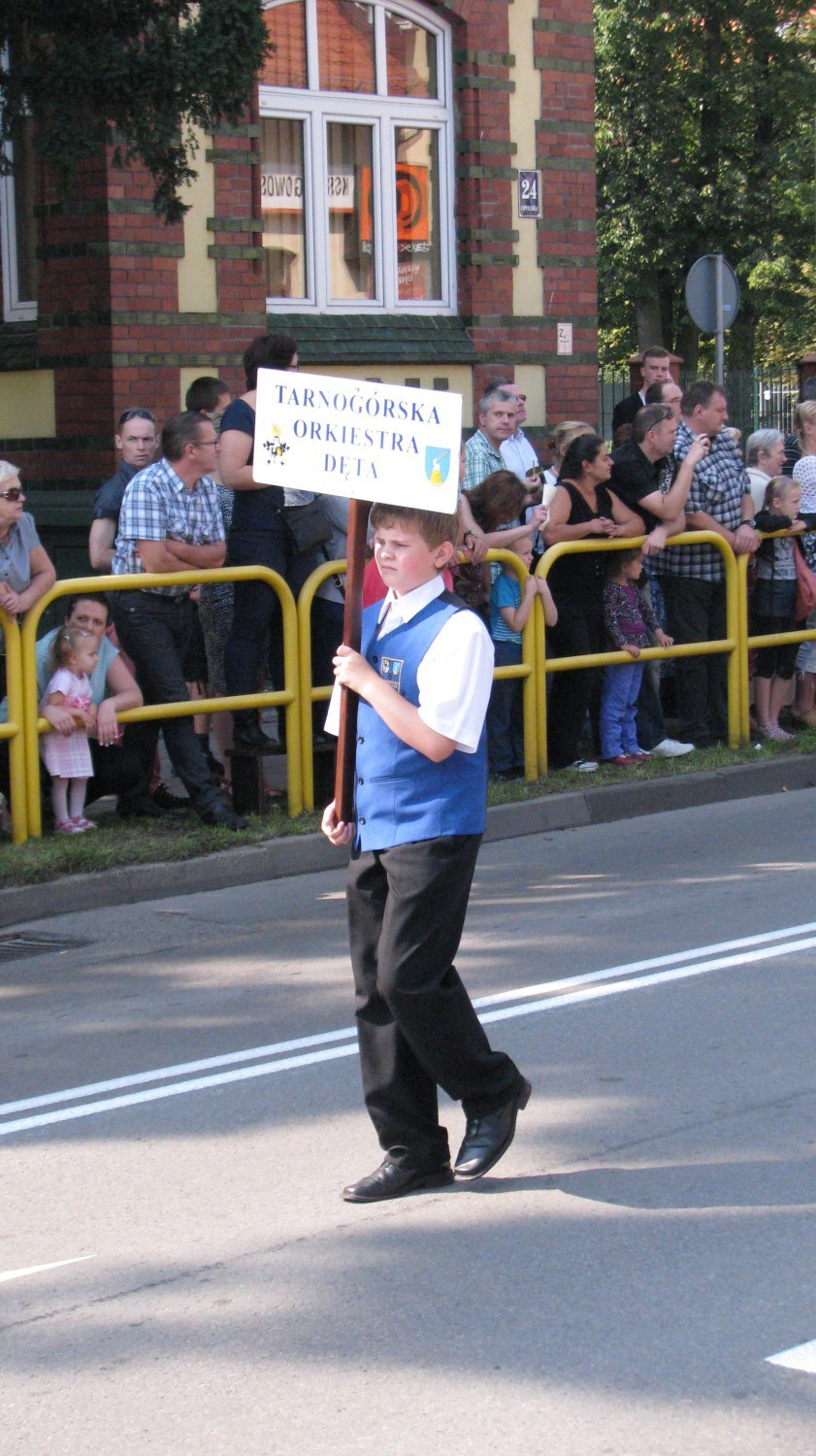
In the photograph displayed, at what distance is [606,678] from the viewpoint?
1077 centimetres

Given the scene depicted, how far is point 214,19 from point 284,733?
12.5ft

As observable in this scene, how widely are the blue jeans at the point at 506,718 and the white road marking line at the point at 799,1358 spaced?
6.63 meters

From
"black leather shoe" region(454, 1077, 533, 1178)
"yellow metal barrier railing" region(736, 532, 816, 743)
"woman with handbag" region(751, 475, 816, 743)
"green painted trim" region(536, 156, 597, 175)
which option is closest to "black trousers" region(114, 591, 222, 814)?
"yellow metal barrier railing" region(736, 532, 816, 743)

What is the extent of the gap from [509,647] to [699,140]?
2888 cm

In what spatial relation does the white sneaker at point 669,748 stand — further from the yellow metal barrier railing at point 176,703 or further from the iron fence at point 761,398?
the iron fence at point 761,398

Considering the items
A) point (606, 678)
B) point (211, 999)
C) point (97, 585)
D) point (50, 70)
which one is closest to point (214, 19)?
point (50, 70)


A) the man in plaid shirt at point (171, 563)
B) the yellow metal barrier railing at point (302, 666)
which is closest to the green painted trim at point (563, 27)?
the yellow metal barrier railing at point (302, 666)

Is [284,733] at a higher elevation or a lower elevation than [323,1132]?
higher

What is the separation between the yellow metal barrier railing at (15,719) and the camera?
849cm

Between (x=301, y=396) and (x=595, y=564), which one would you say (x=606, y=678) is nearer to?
(x=595, y=564)

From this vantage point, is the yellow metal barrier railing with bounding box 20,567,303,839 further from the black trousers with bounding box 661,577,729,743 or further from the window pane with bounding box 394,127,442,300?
the window pane with bounding box 394,127,442,300

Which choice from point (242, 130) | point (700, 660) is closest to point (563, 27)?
point (242, 130)

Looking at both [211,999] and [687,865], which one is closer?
[211,999]

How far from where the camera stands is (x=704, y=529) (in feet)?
36.4
